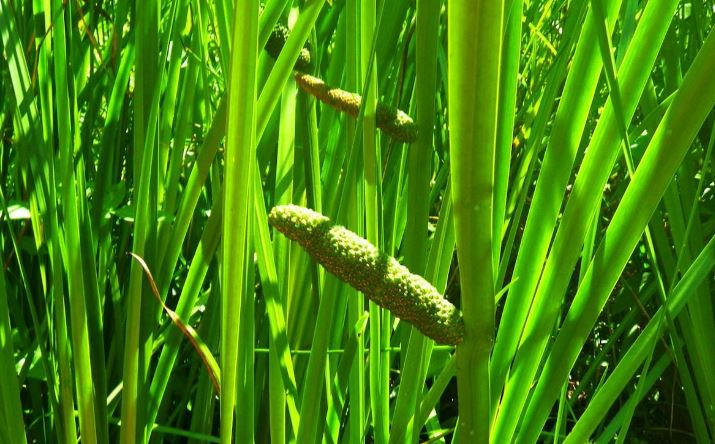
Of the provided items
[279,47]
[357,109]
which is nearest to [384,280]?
[357,109]

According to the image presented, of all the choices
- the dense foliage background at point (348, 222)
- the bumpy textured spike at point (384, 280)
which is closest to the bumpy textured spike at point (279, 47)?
the dense foliage background at point (348, 222)

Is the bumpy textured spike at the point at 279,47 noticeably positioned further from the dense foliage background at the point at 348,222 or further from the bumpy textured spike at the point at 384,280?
the bumpy textured spike at the point at 384,280

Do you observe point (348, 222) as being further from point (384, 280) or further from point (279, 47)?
point (384, 280)

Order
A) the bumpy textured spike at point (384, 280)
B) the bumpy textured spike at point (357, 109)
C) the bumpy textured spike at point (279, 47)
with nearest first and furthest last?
the bumpy textured spike at point (384, 280) < the bumpy textured spike at point (357, 109) < the bumpy textured spike at point (279, 47)

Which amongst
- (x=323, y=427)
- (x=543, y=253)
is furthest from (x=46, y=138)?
(x=543, y=253)

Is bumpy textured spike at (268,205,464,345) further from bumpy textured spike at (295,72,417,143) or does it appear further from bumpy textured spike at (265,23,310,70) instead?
bumpy textured spike at (265,23,310,70)

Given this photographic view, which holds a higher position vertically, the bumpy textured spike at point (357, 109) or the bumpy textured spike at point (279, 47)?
the bumpy textured spike at point (279, 47)
